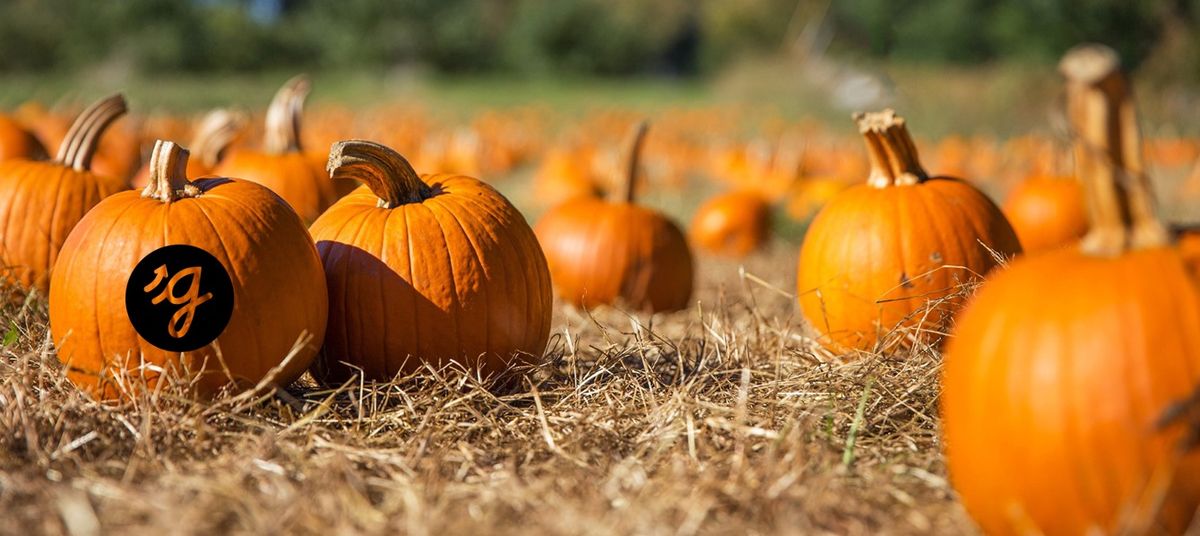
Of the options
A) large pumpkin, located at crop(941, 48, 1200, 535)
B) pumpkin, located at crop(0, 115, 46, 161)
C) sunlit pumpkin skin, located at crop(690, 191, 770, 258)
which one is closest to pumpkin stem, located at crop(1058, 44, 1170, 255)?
large pumpkin, located at crop(941, 48, 1200, 535)

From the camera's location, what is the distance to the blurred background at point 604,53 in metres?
18.8

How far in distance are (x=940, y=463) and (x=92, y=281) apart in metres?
2.23

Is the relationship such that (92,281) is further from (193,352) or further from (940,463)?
(940,463)

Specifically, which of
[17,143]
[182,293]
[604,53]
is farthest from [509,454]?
[604,53]

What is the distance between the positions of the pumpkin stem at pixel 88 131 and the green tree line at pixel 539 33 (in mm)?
18147

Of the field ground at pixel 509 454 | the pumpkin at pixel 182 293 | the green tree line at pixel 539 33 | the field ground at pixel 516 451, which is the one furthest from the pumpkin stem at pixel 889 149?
the green tree line at pixel 539 33

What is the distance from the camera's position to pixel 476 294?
316 centimetres

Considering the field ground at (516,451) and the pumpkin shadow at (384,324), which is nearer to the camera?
the field ground at (516,451)

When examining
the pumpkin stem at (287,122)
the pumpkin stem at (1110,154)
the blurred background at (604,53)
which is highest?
the pumpkin stem at (1110,154)

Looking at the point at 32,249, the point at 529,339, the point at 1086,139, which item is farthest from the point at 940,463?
the point at 32,249

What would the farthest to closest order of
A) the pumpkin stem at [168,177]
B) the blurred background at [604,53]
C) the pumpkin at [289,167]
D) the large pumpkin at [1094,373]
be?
the blurred background at [604,53], the pumpkin at [289,167], the pumpkin stem at [168,177], the large pumpkin at [1094,373]

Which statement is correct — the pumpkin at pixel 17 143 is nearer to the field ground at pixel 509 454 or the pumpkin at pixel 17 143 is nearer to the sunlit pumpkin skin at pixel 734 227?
the field ground at pixel 509 454

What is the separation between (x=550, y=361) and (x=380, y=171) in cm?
80

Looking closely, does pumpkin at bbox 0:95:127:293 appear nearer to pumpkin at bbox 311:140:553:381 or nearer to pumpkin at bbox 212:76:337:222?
pumpkin at bbox 212:76:337:222
